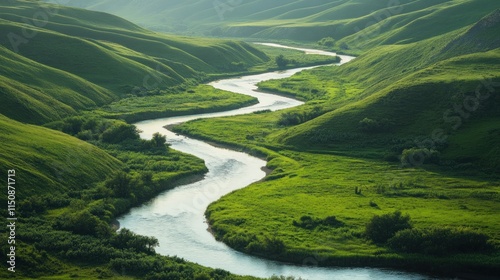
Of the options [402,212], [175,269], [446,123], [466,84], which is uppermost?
[466,84]

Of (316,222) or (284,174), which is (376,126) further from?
(316,222)

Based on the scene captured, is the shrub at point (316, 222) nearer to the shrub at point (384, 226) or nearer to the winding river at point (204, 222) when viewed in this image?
the shrub at point (384, 226)

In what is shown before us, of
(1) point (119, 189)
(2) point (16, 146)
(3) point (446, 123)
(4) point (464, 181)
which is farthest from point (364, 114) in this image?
(2) point (16, 146)

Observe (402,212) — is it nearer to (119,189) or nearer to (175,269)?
(175,269)

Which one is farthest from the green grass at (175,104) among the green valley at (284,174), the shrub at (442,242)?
the shrub at (442,242)

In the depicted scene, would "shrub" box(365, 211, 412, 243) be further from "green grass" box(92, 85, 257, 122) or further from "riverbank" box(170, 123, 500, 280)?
"green grass" box(92, 85, 257, 122)

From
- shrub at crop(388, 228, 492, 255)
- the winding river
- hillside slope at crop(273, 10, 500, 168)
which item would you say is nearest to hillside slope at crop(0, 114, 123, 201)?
the winding river
